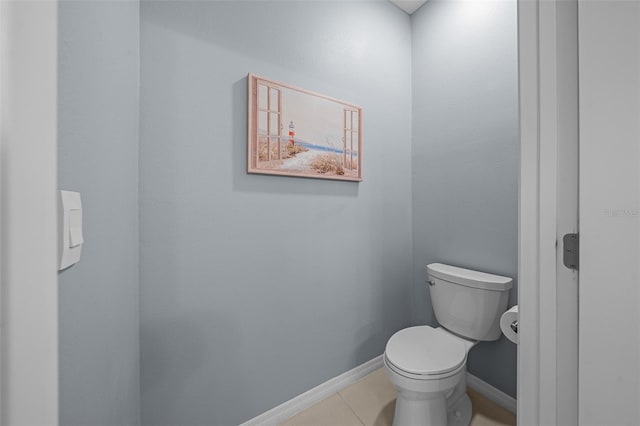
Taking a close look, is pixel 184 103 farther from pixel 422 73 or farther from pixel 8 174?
pixel 422 73

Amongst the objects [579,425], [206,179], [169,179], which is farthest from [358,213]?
[579,425]

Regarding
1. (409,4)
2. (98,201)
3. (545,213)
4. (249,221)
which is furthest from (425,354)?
(409,4)

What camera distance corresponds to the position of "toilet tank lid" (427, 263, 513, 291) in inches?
51.4

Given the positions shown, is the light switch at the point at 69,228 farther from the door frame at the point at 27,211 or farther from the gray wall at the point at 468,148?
the gray wall at the point at 468,148

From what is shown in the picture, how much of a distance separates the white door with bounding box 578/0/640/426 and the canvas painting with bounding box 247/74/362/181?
103 cm

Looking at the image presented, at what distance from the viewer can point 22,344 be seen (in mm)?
258

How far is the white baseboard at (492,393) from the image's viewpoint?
139 centimetres

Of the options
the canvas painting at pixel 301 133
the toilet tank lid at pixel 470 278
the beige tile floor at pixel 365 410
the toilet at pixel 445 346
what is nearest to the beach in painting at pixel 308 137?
the canvas painting at pixel 301 133

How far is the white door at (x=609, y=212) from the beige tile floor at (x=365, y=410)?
105 centimetres

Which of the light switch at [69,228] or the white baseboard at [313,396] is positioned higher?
the light switch at [69,228]

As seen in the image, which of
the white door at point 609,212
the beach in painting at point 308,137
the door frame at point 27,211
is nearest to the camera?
the door frame at point 27,211

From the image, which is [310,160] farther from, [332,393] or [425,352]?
[332,393]

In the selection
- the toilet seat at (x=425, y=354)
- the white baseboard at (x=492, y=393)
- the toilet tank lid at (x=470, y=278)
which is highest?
the toilet tank lid at (x=470, y=278)

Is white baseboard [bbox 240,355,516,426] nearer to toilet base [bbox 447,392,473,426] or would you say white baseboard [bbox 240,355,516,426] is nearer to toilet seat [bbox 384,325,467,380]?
toilet base [bbox 447,392,473,426]
